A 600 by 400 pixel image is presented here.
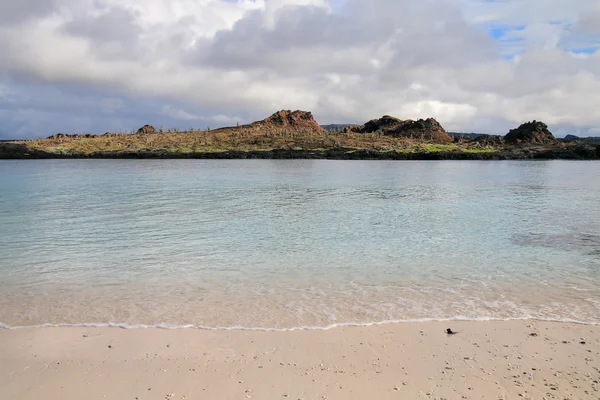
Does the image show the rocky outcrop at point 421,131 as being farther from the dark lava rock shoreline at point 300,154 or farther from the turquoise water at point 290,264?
the turquoise water at point 290,264

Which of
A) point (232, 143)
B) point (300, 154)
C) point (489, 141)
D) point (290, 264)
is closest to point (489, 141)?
point (489, 141)

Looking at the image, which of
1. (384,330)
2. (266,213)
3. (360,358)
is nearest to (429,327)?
(384,330)

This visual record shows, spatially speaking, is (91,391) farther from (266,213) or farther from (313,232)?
(266,213)

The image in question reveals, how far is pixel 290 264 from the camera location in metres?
11.1

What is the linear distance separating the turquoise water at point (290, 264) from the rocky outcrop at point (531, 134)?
98.7 metres

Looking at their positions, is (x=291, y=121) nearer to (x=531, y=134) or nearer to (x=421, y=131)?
(x=421, y=131)

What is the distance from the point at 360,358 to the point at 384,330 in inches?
44.1

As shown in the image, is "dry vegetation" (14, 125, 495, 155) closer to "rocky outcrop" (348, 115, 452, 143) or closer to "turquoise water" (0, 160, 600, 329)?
"rocky outcrop" (348, 115, 452, 143)

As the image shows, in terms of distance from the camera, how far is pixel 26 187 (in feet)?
104

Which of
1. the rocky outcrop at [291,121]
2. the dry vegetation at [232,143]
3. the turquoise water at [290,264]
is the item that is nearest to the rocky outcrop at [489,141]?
the dry vegetation at [232,143]

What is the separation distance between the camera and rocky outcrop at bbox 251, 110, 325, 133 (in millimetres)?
125981

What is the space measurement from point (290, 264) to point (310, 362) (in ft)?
17.3

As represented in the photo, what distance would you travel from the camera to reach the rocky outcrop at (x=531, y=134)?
110625mm

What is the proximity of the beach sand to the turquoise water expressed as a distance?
57 cm
